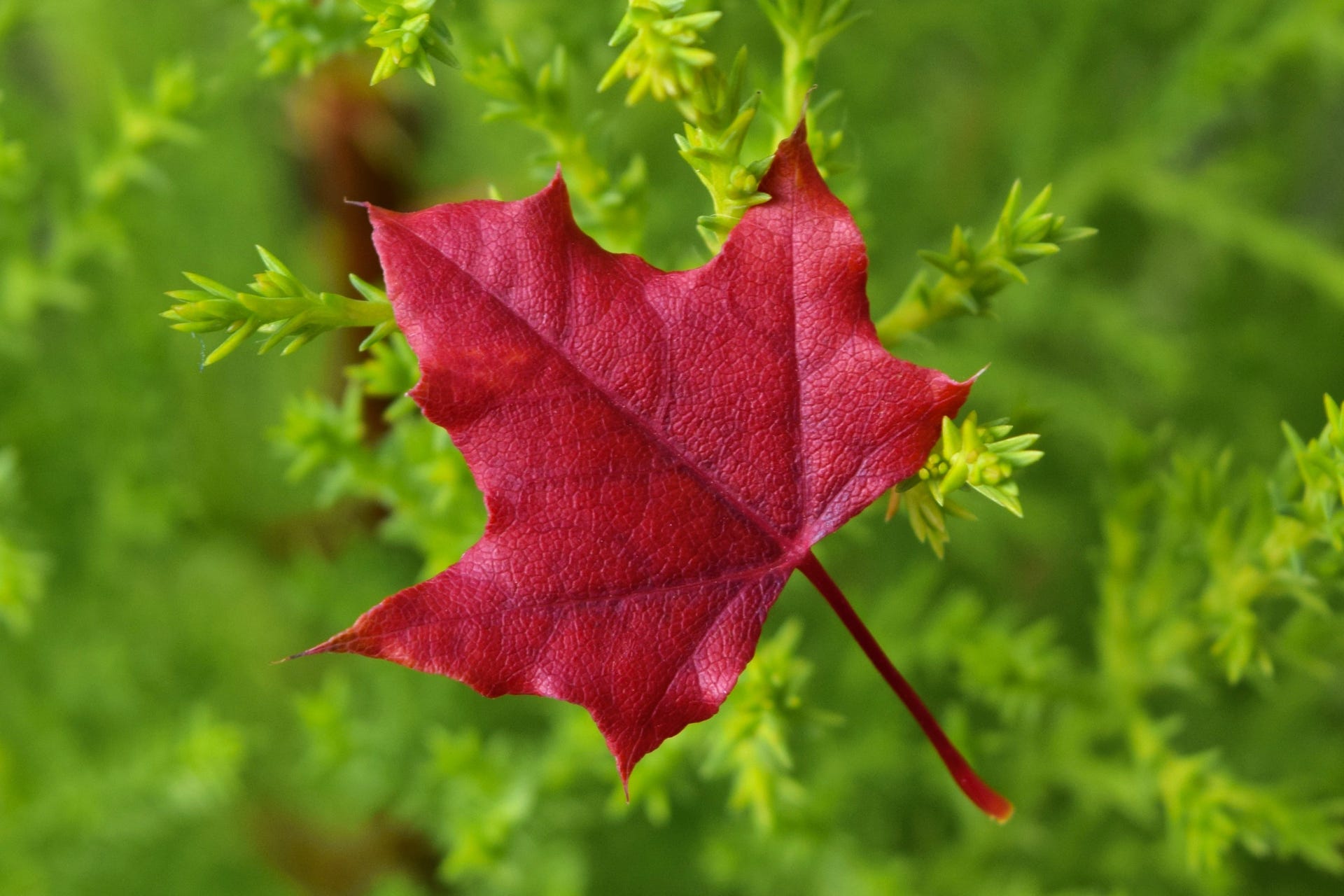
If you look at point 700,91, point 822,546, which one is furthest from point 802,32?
point 822,546

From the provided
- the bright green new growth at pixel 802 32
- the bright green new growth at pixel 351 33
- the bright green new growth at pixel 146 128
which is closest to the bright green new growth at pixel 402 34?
the bright green new growth at pixel 351 33

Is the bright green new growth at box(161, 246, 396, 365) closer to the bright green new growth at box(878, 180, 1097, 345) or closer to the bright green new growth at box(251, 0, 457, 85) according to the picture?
the bright green new growth at box(251, 0, 457, 85)

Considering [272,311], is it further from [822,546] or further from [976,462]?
[822,546]

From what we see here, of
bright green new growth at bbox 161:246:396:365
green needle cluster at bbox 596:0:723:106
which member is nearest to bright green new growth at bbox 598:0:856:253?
green needle cluster at bbox 596:0:723:106

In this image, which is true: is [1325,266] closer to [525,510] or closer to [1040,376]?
[1040,376]

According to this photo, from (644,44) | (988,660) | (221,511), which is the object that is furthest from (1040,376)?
(221,511)

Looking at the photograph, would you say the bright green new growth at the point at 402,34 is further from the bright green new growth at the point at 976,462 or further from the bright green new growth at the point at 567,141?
the bright green new growth at the point at 976,462
